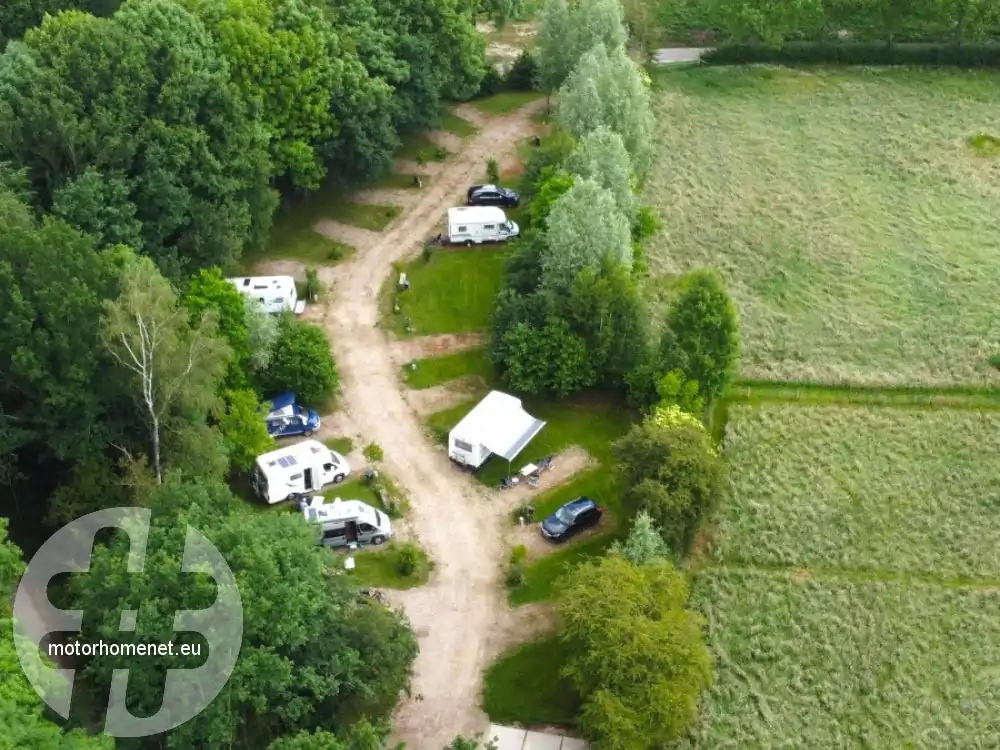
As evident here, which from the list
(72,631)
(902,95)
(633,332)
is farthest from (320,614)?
(902,95)

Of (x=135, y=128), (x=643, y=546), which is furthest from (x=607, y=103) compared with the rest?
(x=643, y=546)

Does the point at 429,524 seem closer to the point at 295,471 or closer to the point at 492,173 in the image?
the point at 295,471

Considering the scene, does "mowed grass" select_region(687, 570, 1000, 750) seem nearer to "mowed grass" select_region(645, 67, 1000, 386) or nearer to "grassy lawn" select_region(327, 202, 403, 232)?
"mowed grass" select_region(645, 67, 1000, 386)

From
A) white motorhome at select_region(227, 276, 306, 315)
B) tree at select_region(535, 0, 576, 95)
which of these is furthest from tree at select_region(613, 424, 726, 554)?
tree at select_region(535, 0, 576, 95)

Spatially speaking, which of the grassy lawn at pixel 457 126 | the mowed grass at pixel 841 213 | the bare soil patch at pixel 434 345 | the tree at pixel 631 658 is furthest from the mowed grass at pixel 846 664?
the grassy lawn at pixel 457 126

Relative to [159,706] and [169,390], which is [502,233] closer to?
[169,390]

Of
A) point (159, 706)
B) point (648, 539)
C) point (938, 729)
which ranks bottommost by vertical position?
point (938, 729)
